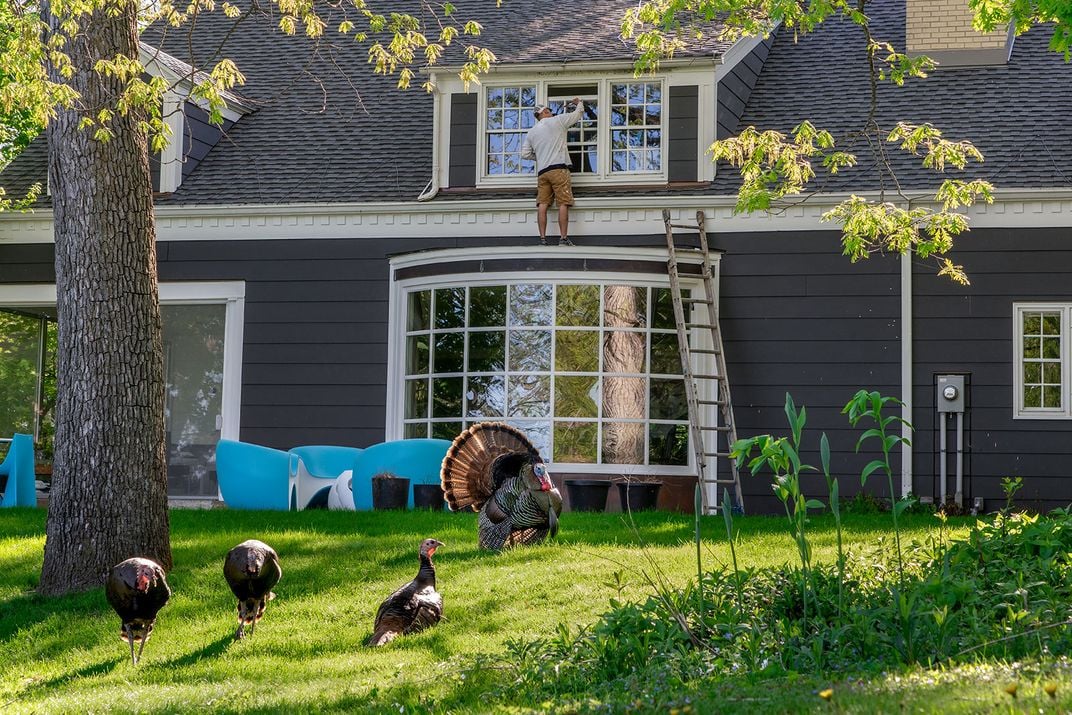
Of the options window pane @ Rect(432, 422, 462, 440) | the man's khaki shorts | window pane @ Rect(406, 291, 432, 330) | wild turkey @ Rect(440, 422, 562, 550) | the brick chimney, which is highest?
the brick chimney

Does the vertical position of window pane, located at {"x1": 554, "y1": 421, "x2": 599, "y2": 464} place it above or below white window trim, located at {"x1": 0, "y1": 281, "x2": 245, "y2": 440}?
below

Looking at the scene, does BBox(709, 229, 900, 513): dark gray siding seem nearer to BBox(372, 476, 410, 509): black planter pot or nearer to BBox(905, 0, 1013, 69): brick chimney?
BBox(905, 0, 1013, 69): brick chimney

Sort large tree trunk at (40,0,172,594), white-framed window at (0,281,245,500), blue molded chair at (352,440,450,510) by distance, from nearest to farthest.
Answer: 1. large tree trunk at (40,0,172,594)
2. blue molded chair at (352,440,450,510)
3. white-framed window at (0,281,245,500)

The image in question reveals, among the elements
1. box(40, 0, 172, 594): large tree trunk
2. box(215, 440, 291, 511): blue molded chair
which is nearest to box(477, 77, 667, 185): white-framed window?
box(215, 440, 291, 511): blue molded chair

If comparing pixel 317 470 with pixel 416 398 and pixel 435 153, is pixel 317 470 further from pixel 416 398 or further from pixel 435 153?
pixel 435 153

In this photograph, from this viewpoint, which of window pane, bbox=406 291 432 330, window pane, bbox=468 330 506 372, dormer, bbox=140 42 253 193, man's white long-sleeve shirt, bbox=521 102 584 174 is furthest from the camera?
dormer, bbox=140 42 253 193

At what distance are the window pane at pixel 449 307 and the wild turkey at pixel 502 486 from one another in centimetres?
454

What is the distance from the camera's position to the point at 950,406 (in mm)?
13219

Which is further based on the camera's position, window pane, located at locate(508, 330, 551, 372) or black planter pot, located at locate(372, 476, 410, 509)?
window pane, located at locate(508, 330, 551, 372)

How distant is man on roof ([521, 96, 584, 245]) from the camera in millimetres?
13742

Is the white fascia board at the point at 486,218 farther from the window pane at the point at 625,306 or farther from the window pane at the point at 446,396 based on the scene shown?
the window pane at the point at 446,396

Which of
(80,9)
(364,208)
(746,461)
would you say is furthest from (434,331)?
(80,9)

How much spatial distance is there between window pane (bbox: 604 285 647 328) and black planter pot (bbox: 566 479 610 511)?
5.82ft

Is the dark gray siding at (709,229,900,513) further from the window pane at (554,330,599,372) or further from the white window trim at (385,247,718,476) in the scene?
the window pane at (554,330,599,372)
